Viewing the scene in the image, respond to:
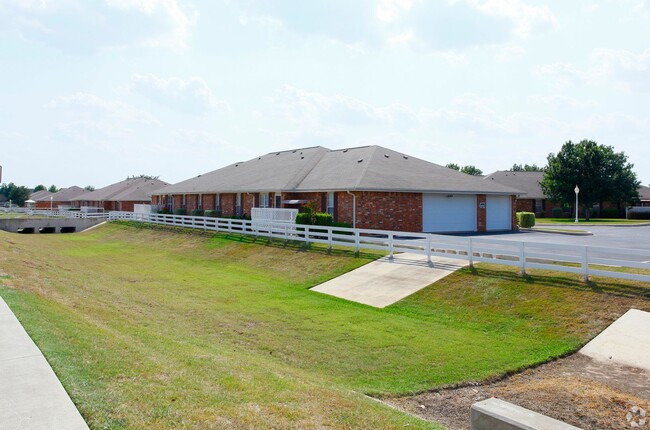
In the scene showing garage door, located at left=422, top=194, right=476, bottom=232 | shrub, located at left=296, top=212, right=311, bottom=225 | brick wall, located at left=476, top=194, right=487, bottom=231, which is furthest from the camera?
brick wall, located at left=476, top=194, right=487, bottom=231

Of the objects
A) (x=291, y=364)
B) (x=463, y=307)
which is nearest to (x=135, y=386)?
(x=291, y=364)

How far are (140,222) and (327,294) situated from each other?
1350 inches

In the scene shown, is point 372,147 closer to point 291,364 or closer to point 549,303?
point 549,303

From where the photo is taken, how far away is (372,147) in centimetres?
3575

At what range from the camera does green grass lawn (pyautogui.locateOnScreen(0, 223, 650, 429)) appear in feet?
18.7

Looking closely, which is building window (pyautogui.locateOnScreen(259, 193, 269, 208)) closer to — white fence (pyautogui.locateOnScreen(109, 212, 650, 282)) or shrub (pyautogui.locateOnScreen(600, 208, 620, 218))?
white fence (pyautogui.locateOnScreen(109, 212, 650, 282))

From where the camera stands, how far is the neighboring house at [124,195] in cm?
6322

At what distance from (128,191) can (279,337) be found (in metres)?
60.7

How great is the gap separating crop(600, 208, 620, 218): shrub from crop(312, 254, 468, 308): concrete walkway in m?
47.0

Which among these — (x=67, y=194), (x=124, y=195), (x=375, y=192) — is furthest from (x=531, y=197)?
(x=67, y=194)

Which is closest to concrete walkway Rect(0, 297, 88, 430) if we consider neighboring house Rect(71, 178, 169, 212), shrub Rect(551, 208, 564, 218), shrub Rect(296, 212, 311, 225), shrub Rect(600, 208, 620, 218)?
shrub Rect(296, 212, 311, 225)

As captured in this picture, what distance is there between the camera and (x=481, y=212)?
31.3m

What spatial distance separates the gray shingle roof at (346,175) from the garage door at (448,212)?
73cm

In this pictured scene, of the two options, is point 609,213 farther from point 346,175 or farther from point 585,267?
point 585,267
